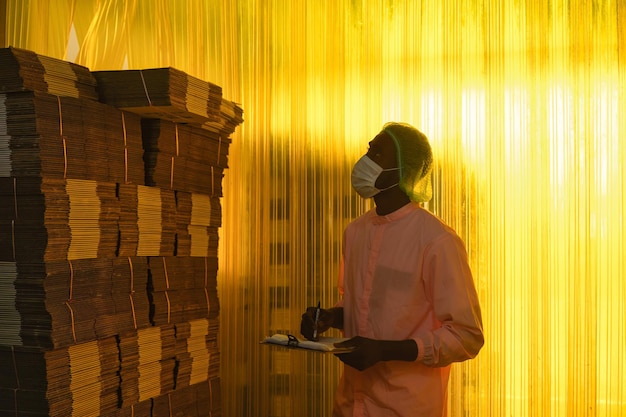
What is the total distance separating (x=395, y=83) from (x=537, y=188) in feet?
3.24

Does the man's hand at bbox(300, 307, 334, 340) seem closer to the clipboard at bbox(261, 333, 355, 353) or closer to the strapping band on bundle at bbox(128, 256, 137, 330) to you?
the clipboard at bbox(261, 333, 355, 353)

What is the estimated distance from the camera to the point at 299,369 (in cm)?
467

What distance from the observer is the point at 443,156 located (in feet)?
14.6

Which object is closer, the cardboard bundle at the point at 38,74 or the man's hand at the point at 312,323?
the man's hand at the point at 312,323

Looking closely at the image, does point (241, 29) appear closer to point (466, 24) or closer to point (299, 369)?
point (466, 24)

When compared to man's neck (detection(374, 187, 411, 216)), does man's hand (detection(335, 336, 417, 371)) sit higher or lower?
lower

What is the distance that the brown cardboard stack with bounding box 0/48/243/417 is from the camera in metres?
3.25

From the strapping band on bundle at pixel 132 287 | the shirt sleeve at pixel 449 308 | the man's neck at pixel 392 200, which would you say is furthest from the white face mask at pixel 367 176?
the strapping band on bundle at pixel 132 287

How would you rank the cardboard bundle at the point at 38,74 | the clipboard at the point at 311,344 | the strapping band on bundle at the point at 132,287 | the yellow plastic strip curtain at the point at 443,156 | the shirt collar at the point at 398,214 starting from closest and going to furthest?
the clipboard at the point at 311,344, the shirt collar at the point at 398,214, the cardboard bundle at the point at 38,74, the strapping band on bundle at the point at 132,287, the yellow plastic strip curtain at the point at 443,156

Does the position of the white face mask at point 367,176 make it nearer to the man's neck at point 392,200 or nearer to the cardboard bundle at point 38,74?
the man's neck at point 392,200

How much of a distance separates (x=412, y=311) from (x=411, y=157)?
0.58m

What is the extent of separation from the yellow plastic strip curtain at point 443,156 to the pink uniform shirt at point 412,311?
1.47 m

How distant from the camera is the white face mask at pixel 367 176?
301 centimetres

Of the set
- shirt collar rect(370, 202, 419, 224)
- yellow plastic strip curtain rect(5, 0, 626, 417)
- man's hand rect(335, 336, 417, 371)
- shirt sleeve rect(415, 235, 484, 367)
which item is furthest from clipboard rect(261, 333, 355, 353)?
yellow plastic strip curtain rect(5, 0, 626, 417)
